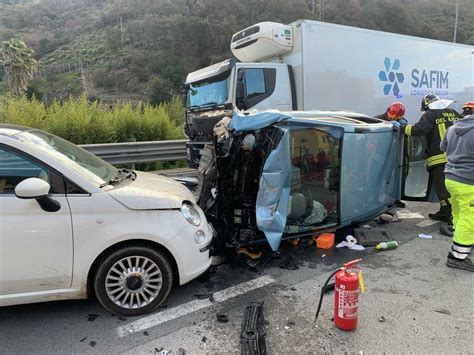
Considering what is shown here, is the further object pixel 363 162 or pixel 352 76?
pixel 352 76

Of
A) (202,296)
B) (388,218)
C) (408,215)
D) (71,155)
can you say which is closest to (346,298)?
(202,296)

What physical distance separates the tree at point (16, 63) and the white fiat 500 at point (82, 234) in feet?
129

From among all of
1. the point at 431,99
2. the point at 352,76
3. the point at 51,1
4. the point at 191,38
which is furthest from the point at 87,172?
the point at 51,1

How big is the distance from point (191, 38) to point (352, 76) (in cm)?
4488

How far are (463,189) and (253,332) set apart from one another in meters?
2.72

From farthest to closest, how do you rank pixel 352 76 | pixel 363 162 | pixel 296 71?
pixel 352 76 → pixel 296 71 → pixel 363 162

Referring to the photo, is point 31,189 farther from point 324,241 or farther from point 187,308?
point 324,241

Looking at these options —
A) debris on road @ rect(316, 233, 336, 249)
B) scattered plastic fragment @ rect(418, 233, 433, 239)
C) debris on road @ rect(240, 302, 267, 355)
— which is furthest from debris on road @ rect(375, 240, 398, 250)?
debris on road @ rect(240, 302, 267, 355)

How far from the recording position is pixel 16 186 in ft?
8.97

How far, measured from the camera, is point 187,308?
318 centimetres

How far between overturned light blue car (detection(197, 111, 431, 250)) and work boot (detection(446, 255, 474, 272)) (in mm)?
1082

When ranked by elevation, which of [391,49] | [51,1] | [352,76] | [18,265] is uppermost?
[51,1]

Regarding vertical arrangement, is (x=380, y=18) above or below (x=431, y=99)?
above

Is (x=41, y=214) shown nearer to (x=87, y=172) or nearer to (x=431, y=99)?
(x=87, y=172)
